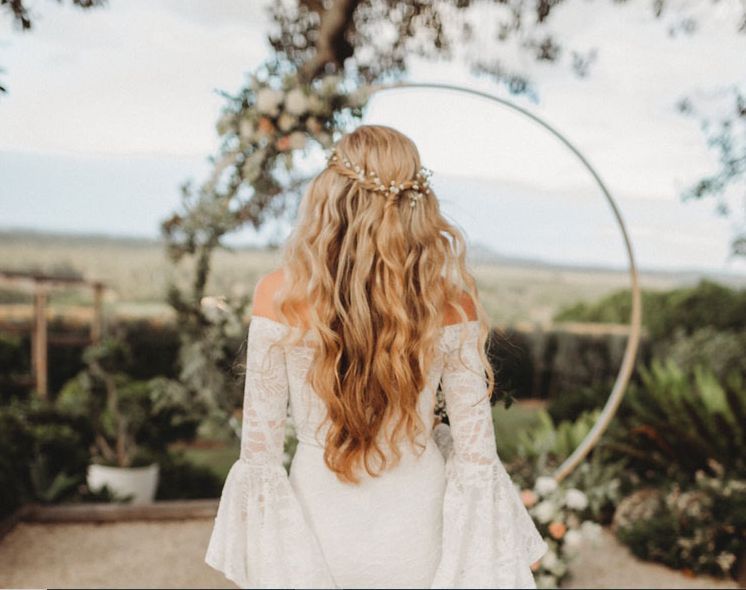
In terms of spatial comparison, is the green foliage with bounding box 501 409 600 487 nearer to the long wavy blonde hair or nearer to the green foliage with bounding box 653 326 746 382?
the green foliage with bounding box 653 326 746 382

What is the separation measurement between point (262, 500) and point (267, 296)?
0.47 meters

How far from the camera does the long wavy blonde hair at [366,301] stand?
5.82 feet

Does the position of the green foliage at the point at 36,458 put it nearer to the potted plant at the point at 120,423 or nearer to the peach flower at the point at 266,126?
the potted plant at the point at 120,423

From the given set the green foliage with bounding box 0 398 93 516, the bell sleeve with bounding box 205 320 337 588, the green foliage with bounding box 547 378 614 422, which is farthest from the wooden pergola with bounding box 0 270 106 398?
the bell sleeve with bounding box 205 320 337 588

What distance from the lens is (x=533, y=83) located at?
17.9 ft

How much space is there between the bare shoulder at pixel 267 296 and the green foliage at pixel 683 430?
13.1 feet

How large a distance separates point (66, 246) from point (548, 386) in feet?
14.2

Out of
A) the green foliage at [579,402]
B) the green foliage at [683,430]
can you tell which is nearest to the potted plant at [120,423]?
the green foliage at [579,402]

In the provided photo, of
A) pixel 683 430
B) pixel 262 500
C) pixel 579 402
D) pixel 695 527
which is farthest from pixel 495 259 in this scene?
pixel 262 500

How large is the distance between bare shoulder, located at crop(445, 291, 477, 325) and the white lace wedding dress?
0.9 inches

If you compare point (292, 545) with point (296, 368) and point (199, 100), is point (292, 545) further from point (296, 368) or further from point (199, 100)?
point (199, 100)

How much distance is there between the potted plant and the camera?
211 inches

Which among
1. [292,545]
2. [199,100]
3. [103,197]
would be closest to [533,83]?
[199,100]

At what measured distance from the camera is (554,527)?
147 inches
